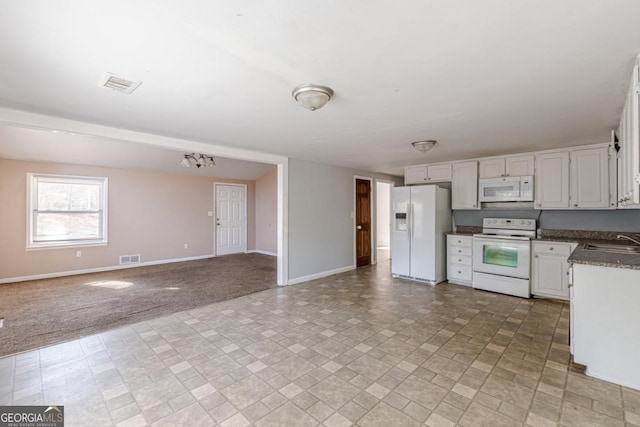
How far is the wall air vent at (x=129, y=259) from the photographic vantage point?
6402 mm

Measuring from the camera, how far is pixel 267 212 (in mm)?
8664

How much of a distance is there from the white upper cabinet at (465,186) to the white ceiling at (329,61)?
1843 millimetres

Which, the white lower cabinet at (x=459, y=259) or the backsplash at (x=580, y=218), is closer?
the backsplash at (x=580, y=218)

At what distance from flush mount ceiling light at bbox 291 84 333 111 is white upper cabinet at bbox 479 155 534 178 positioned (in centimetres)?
383


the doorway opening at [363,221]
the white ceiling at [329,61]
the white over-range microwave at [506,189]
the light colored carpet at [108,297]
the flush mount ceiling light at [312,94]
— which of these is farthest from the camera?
the doorway opening at [363,221]

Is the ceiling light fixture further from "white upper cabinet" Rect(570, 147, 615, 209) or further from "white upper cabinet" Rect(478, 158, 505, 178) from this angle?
"white upper cabinet" Rect(570, 147, 615, 209)

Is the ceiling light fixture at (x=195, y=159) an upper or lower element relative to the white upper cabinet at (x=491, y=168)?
upper

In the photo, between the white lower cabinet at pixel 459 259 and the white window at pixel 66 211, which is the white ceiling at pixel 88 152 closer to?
the white window at pixel 66 211

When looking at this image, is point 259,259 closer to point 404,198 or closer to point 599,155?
point 404,198

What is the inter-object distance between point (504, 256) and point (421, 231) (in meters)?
1.32

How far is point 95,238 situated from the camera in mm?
6141

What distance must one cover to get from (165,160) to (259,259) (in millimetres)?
3304

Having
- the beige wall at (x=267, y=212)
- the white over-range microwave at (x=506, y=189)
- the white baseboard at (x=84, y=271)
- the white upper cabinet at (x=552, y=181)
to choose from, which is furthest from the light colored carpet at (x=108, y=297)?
the white upper cabinet at (x=552, y=181)

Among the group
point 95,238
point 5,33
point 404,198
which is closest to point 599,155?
point 404,198
